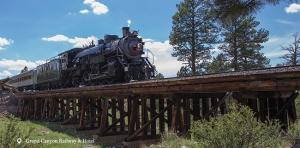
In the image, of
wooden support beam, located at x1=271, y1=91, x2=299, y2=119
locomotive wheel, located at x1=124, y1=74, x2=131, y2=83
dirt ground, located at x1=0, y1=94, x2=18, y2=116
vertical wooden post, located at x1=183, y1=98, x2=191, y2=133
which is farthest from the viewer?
dirt ground, located at x1=0, y1=94, x2=18, y2=116

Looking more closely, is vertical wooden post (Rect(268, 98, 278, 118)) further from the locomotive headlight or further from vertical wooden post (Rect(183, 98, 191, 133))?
the locomotive headlight

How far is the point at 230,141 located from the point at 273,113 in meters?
3.71

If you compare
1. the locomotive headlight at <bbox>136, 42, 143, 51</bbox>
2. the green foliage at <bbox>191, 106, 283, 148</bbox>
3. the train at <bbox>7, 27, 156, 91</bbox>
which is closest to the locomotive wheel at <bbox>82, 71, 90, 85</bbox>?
the train at <bbox>7, 27, 156, 91</bbox>

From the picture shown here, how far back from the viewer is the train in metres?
13.2

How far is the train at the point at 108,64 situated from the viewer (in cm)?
1319

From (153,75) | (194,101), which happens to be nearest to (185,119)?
(194,101)

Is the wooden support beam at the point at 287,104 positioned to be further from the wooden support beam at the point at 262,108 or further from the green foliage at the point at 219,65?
the green foliage at the point at 219,65

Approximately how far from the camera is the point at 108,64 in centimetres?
1319

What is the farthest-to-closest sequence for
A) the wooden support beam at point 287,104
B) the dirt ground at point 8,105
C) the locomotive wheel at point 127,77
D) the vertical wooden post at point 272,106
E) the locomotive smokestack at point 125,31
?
the dirt ground at point 8,105, the locomotive smokestack at point 125,31, the locomotive wheel at point 127,77, the vertical wooden post at point 272,106, the wooden support beam at point 287,104

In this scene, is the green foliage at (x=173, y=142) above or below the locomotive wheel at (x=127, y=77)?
below

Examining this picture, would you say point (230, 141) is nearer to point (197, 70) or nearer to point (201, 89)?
point (201, 89)

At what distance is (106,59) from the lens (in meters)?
14.1

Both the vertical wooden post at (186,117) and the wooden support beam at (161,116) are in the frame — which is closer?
the vertical wooden post at (186,117)

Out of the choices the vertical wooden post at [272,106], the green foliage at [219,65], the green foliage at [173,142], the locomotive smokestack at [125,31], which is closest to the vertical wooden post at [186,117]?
the green foliage at [173,142]
